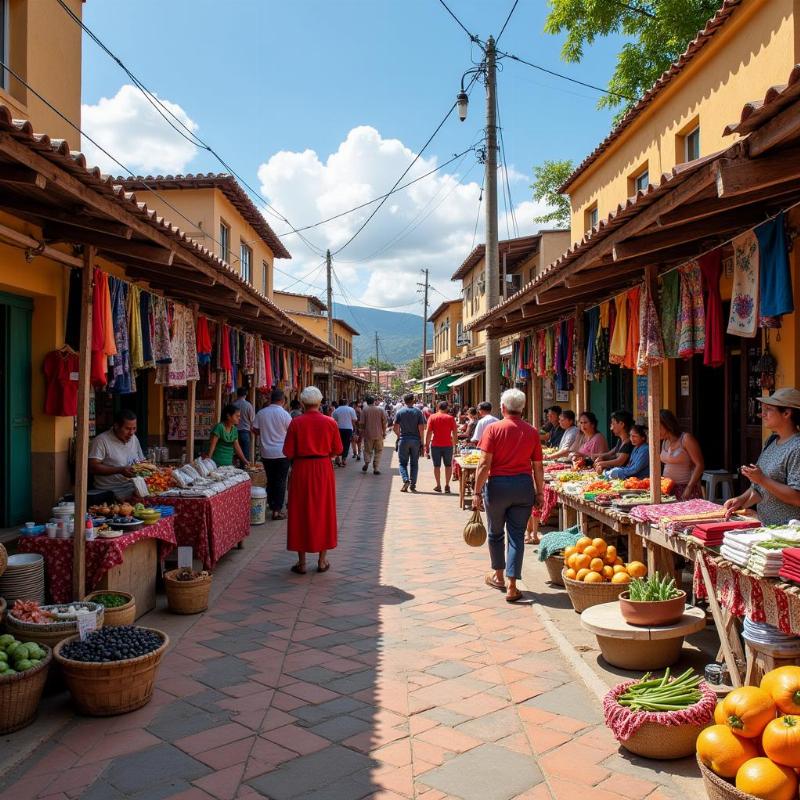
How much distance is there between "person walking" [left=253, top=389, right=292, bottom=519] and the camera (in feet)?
35.2

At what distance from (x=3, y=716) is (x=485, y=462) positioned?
4.06 meters

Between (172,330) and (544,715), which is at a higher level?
(172,330)

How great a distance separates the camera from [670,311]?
6.34 meters

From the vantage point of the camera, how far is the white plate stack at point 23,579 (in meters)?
4.85

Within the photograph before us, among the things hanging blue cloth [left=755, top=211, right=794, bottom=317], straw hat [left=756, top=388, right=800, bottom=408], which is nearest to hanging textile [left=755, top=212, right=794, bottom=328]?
hanging blue cloth [left=755, top=211, right=794, bottom=317]

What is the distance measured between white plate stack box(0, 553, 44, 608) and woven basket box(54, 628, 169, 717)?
1.03 meters

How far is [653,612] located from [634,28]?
14.6 meters

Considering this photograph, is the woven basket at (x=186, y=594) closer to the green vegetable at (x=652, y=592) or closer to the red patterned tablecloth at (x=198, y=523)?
the red patterned tablecloth at (x=198, y=523)

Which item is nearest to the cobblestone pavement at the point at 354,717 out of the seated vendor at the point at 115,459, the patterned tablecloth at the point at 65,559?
the patterned tablecloth at the point at 65,559

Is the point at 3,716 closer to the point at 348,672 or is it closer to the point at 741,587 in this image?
the point at 348,672

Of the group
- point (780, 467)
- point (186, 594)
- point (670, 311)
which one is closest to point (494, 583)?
point (186, 594)

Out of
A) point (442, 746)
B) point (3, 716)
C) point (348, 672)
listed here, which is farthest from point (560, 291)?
point (3, 716)

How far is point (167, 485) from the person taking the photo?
7.11 meters

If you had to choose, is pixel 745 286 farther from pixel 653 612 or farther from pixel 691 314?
pixel 653 612
